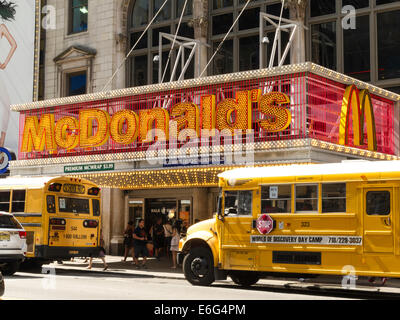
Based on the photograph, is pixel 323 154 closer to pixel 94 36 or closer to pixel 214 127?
pixel 214 127

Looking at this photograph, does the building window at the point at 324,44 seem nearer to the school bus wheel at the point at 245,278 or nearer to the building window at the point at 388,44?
the building window at the point at 388,44

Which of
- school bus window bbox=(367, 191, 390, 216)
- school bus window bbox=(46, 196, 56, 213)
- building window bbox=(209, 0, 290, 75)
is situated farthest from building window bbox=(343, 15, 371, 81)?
school bus window bbox=(46, 196, 56, 213)

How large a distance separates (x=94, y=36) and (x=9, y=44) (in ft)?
19.8

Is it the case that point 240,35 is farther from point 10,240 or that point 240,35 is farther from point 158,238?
point 10,240

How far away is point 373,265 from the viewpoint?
47.7 ft

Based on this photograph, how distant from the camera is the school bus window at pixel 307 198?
51.1 feet

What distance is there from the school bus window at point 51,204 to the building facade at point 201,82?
348 cm

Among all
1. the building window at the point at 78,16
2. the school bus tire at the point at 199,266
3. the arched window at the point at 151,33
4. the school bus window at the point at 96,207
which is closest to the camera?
the school bus tire at the point at 199,266

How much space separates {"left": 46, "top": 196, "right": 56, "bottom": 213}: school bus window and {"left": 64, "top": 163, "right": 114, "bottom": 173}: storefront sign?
11.5ft

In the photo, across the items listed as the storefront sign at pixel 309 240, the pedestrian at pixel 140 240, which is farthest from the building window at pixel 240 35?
the storefront sign at pixel 309 240

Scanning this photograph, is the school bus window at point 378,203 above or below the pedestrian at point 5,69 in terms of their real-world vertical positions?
below

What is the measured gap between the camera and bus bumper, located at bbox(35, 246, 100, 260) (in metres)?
20.7

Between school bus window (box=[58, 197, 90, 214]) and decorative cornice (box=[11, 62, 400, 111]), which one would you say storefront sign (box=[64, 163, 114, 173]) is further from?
decorative cornice (box=[11, 62, 400, 111])
